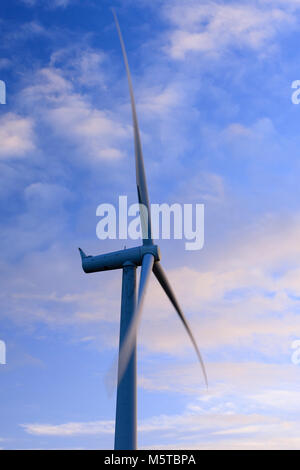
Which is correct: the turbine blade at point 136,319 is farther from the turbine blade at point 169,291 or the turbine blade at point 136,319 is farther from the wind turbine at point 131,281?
the turbine blade at point 169,291

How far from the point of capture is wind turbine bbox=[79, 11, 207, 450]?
31.0 metres

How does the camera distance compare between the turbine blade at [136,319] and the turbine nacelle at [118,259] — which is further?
the turbine nacelle at [118,259]

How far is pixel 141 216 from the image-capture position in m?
36.5

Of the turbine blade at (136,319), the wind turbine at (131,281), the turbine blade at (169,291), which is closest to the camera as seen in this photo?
the turbine blade at (136,319)

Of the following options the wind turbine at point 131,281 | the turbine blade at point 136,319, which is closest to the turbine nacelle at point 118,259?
the wind turbine at point 131,281

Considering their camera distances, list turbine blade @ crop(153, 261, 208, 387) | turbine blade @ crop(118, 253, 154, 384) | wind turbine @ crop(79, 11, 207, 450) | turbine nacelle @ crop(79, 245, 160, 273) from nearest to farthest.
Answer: turbine blade @ crop(118, 253, 154, 384) < wind turbine @ crop(79, 11, 207, 450) < turbine nacelle @ crop(79, 245, 160, 273) < turbine blade @ crop(153, 261, 208, 387)

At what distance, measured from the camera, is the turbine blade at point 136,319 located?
A: 28.0 metres

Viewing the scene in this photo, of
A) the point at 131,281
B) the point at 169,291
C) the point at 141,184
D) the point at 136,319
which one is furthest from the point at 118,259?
the point at 136,319

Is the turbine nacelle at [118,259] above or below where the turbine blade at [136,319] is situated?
above

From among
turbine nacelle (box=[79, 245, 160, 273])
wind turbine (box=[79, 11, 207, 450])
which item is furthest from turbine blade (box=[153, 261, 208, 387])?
turbine nacelle (box=[79, 245, 160, 273])

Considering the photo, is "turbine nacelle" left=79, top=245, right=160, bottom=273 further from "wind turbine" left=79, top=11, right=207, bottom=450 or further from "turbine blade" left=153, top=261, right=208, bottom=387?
"turbine blade" left=153, top=261, right=208, bottom=387
